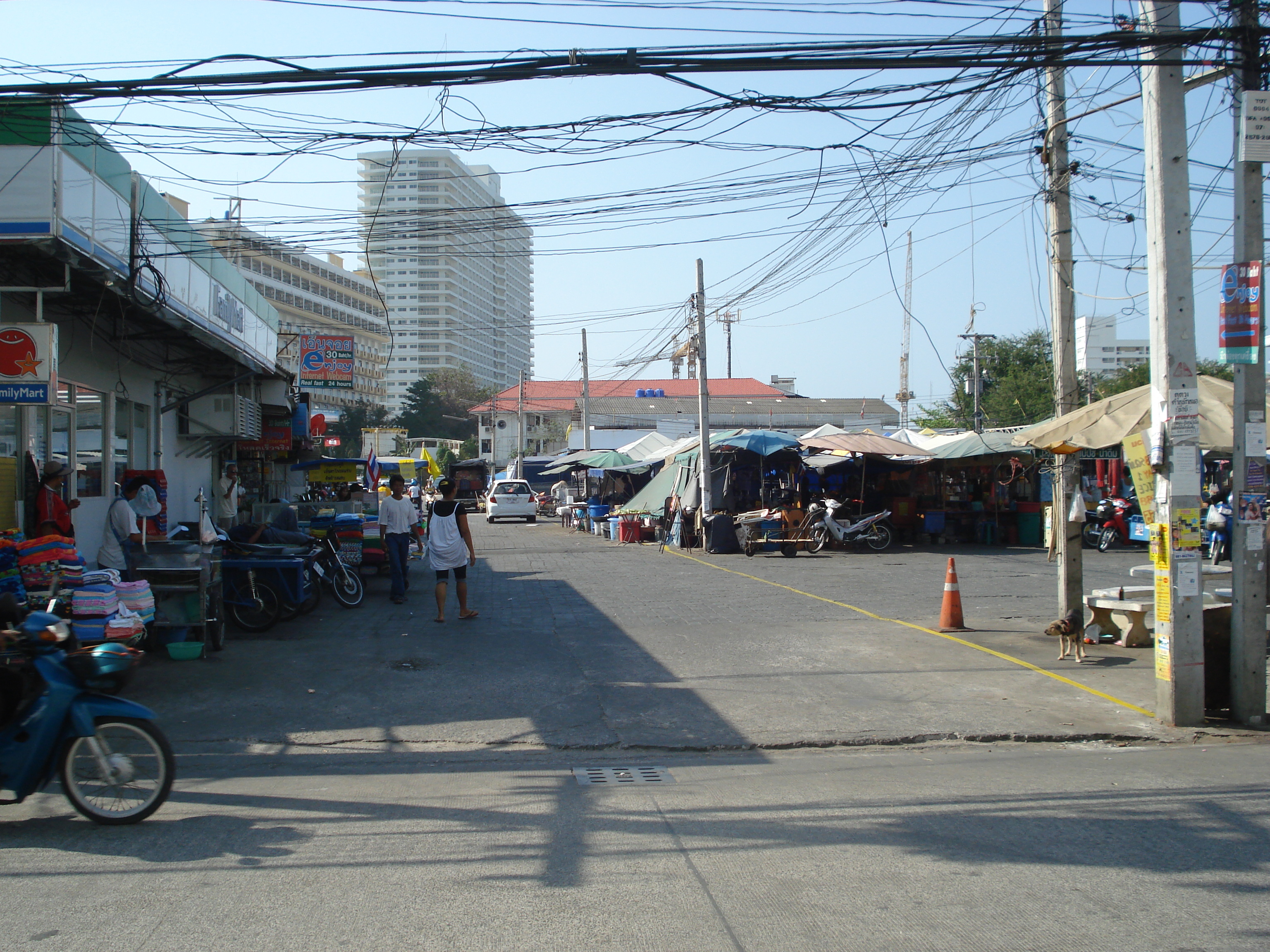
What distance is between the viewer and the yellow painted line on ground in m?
7.92

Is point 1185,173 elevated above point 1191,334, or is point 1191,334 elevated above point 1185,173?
point 1185,173

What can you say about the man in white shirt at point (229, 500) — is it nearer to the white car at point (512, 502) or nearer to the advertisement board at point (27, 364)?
the advertisement board at point (27, 364)

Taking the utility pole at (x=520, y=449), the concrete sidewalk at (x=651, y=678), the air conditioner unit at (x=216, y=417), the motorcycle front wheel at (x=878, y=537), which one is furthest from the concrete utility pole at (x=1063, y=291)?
the utility pole at (x=520, y=449)

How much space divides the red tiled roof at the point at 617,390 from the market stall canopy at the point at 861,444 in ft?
181

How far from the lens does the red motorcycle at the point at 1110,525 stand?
22.9 m

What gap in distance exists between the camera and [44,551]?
8141mm

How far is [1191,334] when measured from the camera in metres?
7.12

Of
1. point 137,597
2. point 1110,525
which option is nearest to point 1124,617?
point 137,597

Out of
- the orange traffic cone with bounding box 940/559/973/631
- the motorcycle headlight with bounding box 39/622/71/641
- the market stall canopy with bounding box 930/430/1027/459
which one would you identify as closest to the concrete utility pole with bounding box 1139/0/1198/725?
the orange traffic cone with bounding box 940/559/973/631

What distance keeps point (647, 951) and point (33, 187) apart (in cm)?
852

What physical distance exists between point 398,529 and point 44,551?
223 inches

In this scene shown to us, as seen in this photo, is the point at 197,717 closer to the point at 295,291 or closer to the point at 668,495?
the point at 668,495

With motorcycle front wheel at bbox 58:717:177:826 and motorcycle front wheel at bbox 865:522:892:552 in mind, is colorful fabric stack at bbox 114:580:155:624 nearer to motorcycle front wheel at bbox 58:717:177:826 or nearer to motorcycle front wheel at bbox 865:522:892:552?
motorcycle front wheel at bbox 58:717:177:826

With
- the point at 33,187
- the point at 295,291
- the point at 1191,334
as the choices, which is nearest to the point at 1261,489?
the point at 1191,334
